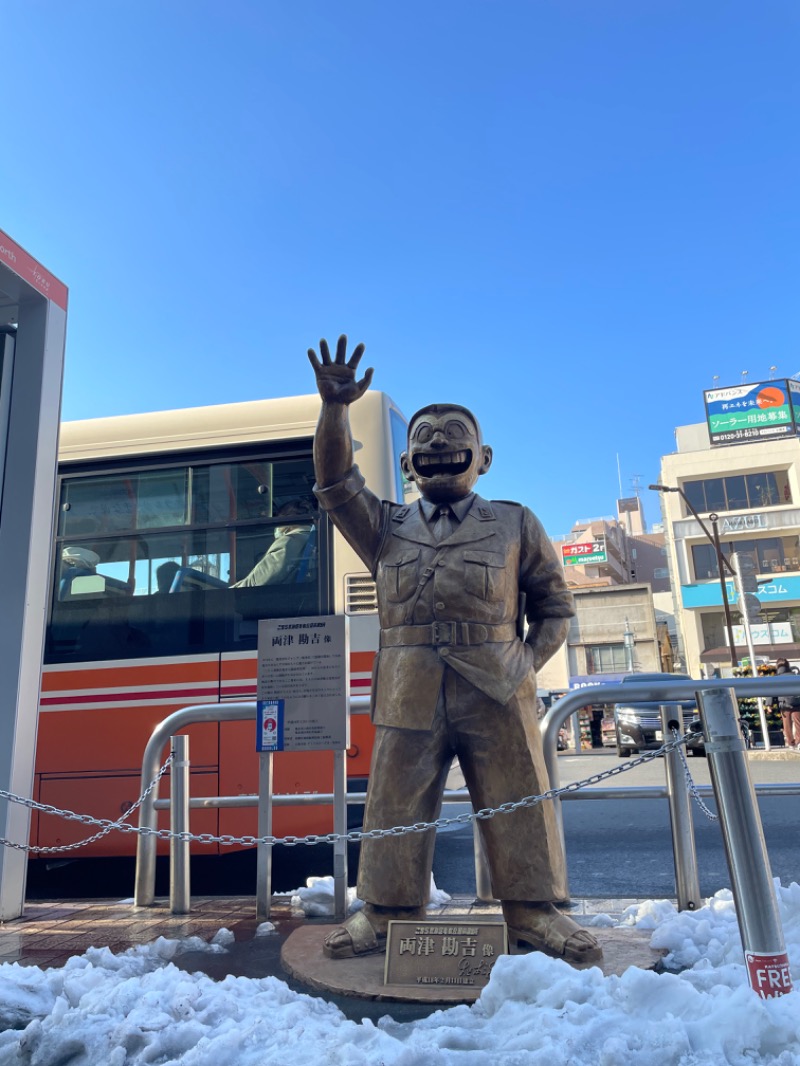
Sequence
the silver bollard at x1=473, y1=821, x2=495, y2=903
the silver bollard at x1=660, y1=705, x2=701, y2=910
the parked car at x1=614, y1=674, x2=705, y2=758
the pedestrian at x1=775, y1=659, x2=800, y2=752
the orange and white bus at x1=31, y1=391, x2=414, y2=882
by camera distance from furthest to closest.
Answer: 1. the parked car at x1=614, y1=674, x2=705, y2=758
2. the pedestrian at x1=775, y1=659, x2=800, y2=752
3. the orange and white bus at x1=31, y1=391, x2=414, y2=882
4. the silver bollard at x1=473, y1=821, x2=495, y2=903
5. the silver bollard at x1=660, y1=705, x2=701, y2=910

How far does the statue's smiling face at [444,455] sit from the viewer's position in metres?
3.45

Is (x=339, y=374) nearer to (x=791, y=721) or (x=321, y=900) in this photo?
(x=321, y=900)

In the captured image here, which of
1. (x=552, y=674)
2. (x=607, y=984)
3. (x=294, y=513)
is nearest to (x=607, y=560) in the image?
(x=552, y=674)

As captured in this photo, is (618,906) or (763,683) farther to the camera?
(618,906)

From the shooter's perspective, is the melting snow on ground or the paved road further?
the paved road

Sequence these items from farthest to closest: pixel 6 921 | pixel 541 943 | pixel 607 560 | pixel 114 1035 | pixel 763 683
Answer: pixel 607 560
pixel 6 921
pixel 763 683
pixel 541 943
pixel 114 1035

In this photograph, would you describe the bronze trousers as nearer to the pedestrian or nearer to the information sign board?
the pedestrian

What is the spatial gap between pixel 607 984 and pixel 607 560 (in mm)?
45074

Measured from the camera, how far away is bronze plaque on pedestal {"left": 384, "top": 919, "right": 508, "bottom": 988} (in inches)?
112

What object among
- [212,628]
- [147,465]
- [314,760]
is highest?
[147,465]

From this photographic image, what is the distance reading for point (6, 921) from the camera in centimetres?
440

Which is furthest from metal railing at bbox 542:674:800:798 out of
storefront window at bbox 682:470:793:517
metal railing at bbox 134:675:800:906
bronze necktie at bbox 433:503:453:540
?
storefront window at bbox 682:470:793:517

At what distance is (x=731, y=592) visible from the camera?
3155 cm

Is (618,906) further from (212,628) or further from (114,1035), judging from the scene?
(212,628)
